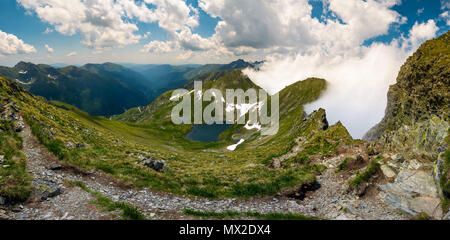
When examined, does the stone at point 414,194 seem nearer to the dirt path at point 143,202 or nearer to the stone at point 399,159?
the dirt path at point 143,202

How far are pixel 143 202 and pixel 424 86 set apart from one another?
8441 centimetres

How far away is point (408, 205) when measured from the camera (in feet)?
49.1

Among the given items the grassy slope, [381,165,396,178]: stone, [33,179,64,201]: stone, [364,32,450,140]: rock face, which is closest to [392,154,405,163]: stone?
[381,165,396,178]: stone

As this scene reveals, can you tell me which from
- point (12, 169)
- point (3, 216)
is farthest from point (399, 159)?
point (12, 169)

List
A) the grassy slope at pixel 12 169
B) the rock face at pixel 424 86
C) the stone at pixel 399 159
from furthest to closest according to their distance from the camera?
the rock face at pixel 424 86
the stone at pixel 399 159
the grassy slope at pixel 12 169

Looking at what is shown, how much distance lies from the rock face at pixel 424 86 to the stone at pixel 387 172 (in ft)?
115

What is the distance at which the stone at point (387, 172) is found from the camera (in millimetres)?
18359

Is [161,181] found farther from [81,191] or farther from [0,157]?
[0,157]

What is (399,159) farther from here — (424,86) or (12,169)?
(424,86)

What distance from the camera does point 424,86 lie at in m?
62.2

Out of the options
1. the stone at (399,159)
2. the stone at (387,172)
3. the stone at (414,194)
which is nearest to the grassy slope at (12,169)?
the stone at (414,194)

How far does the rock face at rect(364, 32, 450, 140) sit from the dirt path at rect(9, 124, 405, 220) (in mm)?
40038
